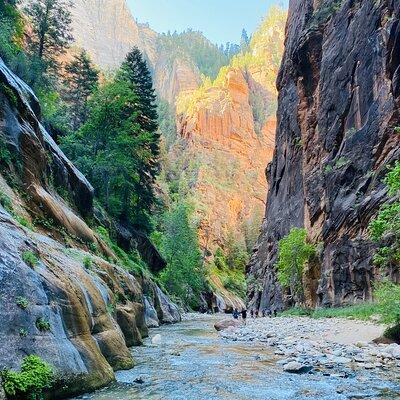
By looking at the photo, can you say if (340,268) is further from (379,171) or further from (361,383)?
(361,383)

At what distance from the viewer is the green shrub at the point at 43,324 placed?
746 cm

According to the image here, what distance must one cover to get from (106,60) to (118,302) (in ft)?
596

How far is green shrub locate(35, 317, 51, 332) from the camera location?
746 centimetres

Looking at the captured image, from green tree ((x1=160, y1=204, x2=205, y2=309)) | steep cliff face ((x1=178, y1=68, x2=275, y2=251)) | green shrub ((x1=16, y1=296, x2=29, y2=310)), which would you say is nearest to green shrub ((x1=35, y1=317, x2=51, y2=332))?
green shrub ((x1=16, y1=296, x2=29, y2=310))

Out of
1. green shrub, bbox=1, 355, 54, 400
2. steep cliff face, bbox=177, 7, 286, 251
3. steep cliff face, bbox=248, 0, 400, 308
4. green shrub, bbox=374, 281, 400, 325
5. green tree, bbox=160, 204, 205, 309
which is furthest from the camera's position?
steep cliff face, bbox=177, 7, 286, 251

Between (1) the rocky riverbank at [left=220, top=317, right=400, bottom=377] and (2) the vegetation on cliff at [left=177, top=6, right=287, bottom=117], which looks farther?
(2) the vegetation on cliff at [left=177, top=6, right=287, bottom=117]

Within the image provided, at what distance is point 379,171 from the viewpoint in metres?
27.8

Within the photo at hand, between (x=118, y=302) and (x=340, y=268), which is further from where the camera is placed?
(x=340, y=268)

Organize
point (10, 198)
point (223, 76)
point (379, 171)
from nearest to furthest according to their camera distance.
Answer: point (10, 198) → point (379, 171) → point (223, 76)

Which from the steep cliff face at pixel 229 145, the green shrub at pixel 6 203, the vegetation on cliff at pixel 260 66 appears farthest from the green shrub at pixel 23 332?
the vegetation on cliff at pixel 260 66

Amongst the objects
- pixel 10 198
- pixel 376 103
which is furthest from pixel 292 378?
pixel 376 103

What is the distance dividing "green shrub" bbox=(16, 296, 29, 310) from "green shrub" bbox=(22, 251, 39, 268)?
0.99m

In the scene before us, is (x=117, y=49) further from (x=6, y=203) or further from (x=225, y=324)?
(x=6, y=203)

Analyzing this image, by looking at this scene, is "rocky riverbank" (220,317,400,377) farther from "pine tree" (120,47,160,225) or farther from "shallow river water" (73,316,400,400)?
"pine tree" (120,47,160,225)
